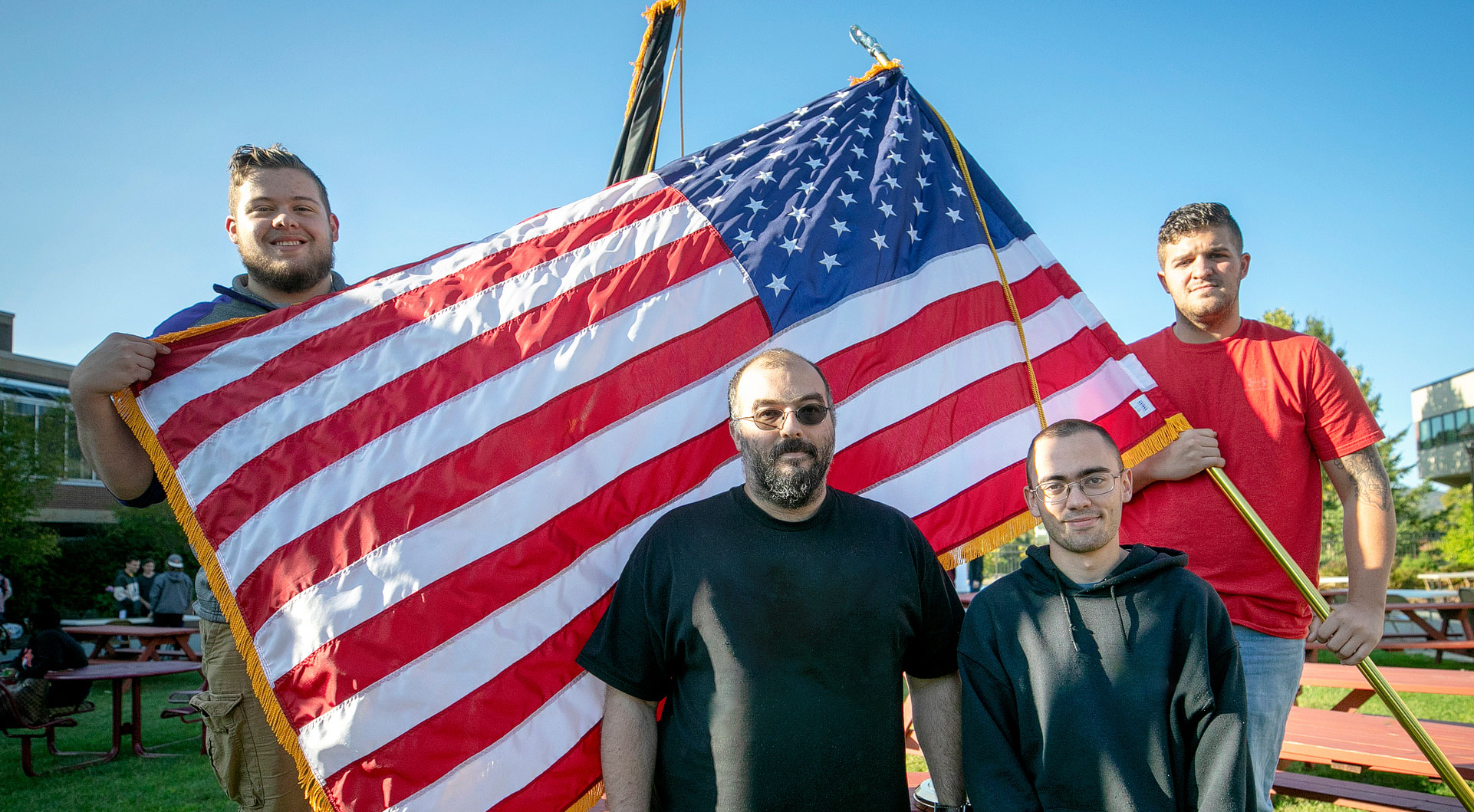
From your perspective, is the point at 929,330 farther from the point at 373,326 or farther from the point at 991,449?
the point at 373,326

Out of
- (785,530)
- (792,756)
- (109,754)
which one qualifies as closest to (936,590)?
(785,530)

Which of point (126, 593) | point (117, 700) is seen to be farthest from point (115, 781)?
point (126, 593)

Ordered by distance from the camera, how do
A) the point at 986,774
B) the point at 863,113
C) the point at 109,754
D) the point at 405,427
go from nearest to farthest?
1. the point at 986,774
2. the point at 405,427
3. the point at 863,113
4. the point at 109,754

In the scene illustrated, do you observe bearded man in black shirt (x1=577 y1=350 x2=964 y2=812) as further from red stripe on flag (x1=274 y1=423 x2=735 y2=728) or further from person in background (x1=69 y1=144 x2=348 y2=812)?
person in background (x1=69 y1=144 x2=348 y2=812)

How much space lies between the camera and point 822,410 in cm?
259

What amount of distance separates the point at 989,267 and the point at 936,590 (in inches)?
60.3

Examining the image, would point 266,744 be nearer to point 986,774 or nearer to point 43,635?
point 986,774

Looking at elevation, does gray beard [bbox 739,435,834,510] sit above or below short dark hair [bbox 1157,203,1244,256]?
below

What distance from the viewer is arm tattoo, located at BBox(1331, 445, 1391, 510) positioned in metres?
2.97

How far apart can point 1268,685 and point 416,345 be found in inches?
121

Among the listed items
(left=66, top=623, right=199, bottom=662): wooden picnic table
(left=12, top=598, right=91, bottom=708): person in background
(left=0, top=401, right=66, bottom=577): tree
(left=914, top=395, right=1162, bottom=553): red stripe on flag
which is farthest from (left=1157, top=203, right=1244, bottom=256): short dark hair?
(left=0, top=401, right=66, bottom=577): tree

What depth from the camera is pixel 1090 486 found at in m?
2.46

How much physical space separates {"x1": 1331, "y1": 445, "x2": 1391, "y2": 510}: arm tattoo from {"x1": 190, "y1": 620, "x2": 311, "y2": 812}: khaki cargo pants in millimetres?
3694

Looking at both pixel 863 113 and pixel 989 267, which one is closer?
pixel 989 267
